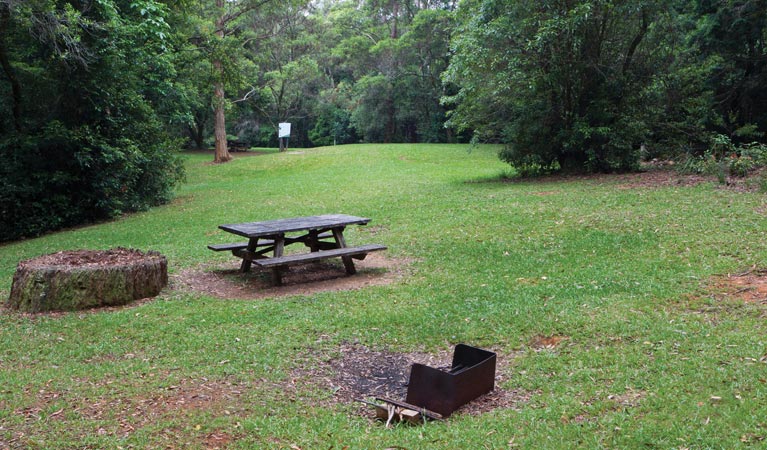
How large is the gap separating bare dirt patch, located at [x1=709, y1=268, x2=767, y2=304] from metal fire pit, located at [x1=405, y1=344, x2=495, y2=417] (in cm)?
320

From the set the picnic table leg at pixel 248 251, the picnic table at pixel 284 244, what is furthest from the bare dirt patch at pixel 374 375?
the picnic table leg at pixel 248 251

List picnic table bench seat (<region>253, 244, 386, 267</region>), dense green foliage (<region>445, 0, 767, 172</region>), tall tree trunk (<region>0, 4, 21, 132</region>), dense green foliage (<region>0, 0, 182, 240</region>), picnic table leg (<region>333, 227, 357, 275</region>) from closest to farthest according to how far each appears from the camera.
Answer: picnic table bench seat (<region>253, 244, 386, 267</region>), picnic table leg (<region>333, 227, 357, 275</region>), tall tree trunk (<region>0, 4, 21, 132</region>), dense green foliage (<region>0, 0, 182, 240</region>), dense green foliage (<region>445, 0, 767, 172</region>)

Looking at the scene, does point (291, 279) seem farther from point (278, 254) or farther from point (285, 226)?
point (285, 226)

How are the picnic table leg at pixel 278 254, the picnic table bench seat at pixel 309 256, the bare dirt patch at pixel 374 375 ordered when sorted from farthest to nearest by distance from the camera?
the picnic table leg at pixel 278 254 < the picnic table bench seat at pixel 309 256 < the bare dirt patch at pixel 374 375

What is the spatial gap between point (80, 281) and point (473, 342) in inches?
177

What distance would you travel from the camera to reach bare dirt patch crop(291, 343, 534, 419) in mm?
4574

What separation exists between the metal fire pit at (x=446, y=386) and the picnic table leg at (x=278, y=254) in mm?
4085

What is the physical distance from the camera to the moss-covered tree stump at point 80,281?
6.86 meters

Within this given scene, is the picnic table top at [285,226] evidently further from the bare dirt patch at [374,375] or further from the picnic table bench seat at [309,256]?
the bare dirt patch at [374,375]

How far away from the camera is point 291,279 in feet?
28.3

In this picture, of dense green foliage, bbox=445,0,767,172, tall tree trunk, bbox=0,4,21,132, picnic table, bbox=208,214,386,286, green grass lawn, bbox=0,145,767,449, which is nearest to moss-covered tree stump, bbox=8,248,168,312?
green grass lawn, bbox=0,145,767,449

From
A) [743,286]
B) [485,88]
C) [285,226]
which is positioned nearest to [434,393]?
[743,286]

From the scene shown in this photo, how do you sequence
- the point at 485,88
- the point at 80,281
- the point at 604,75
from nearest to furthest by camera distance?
the point at 80,281, the point at 604,75, the point at 485,88

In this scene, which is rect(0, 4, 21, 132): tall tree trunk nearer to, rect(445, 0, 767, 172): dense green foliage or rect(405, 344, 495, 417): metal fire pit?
rect(445, 0, 767, 172): dense green foliage
